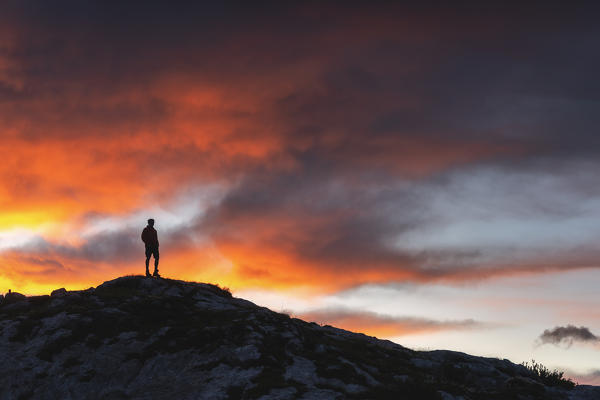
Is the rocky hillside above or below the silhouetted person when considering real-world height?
below

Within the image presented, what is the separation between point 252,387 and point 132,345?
6.96 metres

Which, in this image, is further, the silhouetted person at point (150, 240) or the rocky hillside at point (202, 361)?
the silhouetted person at point (150, 240)

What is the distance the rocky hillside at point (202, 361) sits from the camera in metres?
19.4

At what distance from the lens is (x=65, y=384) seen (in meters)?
21.4

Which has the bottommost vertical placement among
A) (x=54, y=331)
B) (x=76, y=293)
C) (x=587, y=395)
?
(x=587, y=395)

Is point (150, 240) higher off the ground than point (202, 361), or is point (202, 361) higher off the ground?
point (150, 240)

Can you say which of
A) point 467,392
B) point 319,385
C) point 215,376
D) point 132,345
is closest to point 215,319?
point 132,345

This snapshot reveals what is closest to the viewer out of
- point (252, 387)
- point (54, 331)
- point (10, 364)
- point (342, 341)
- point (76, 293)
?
point (252, 387)

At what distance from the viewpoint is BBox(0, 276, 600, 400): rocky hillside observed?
1942 cm

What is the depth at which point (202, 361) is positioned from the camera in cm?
2086

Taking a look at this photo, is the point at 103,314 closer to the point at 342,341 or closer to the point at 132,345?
the point at 132,345

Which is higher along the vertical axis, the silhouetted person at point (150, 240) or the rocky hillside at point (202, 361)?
the silhouetted person at point (150, 240)

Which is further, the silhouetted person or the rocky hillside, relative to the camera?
the silhouetted person

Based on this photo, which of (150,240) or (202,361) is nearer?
(202,361)
